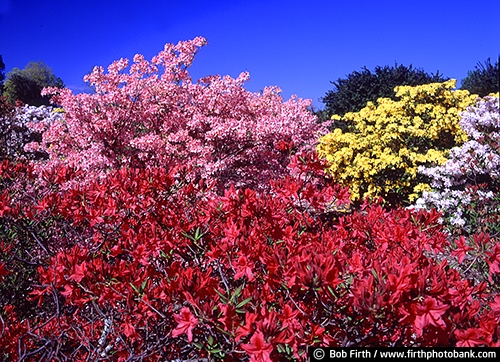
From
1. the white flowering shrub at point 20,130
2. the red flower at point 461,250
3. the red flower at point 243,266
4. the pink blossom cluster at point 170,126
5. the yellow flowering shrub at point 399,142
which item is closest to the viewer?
the red flower at point 243,266

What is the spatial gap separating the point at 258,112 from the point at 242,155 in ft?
4.59

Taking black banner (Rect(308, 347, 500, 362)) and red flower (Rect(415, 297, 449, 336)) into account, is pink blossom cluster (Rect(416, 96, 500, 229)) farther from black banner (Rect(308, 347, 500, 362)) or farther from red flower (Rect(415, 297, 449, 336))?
red flower (Rect(415, 297, 449, 336))

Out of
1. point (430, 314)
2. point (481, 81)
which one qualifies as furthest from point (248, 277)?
point (481, 81)

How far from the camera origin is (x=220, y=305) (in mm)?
1746

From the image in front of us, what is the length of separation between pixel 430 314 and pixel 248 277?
2.80 ft

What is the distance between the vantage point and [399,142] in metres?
9.43

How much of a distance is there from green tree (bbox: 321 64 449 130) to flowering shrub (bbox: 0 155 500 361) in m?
11.5

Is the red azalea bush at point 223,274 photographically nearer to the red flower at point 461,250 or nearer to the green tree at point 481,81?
the red flower at point 461,250

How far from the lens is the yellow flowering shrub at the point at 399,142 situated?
9078mm

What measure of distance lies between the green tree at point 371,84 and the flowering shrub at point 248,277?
11.5 m

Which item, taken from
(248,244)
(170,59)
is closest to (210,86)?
(170,59)

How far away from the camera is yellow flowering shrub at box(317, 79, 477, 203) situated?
29.8 ft

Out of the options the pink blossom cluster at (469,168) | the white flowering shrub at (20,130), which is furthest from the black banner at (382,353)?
the white flowering shrub at (20,130)

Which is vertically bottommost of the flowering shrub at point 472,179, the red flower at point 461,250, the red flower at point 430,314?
the red flower at point 430,314
